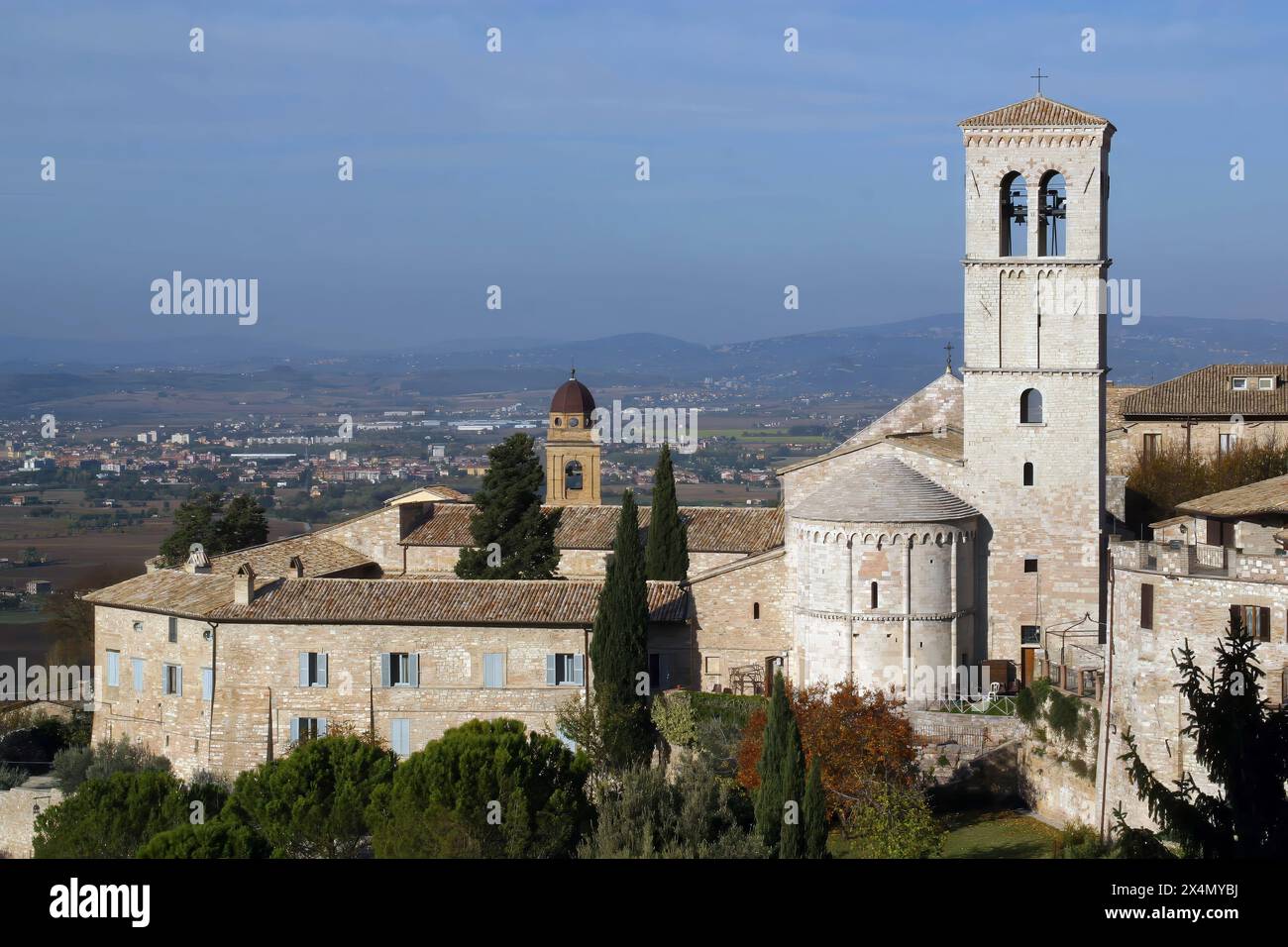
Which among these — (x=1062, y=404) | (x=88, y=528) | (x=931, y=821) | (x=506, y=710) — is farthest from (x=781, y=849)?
(x=88, y=528)

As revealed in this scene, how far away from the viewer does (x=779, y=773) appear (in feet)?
89.0

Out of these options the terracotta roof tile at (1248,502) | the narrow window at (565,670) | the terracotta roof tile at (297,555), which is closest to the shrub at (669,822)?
the narrow window at (565,670)

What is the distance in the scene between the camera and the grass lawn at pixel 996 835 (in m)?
27.7

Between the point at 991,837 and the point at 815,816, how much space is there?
4222 mm

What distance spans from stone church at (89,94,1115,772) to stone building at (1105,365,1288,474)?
13.7 meters

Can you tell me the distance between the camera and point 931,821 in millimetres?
27938

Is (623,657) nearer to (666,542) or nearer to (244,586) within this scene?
(666,542)

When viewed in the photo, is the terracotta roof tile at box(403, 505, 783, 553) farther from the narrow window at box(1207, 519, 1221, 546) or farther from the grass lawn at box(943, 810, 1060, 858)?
the narrow window at box(1207, 519, 1221, 546)

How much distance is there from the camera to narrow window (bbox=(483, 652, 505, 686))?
113 ft

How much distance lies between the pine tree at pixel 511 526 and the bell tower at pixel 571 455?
59.7 feet

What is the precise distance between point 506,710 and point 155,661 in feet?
26.4

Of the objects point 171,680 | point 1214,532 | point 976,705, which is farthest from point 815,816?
point 171,680

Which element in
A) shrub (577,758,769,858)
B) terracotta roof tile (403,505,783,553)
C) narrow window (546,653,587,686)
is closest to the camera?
shrub (577,758,769,858)

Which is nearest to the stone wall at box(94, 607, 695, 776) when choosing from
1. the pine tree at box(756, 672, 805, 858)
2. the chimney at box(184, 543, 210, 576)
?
the chimney at box(184, 543, 210, 576)
